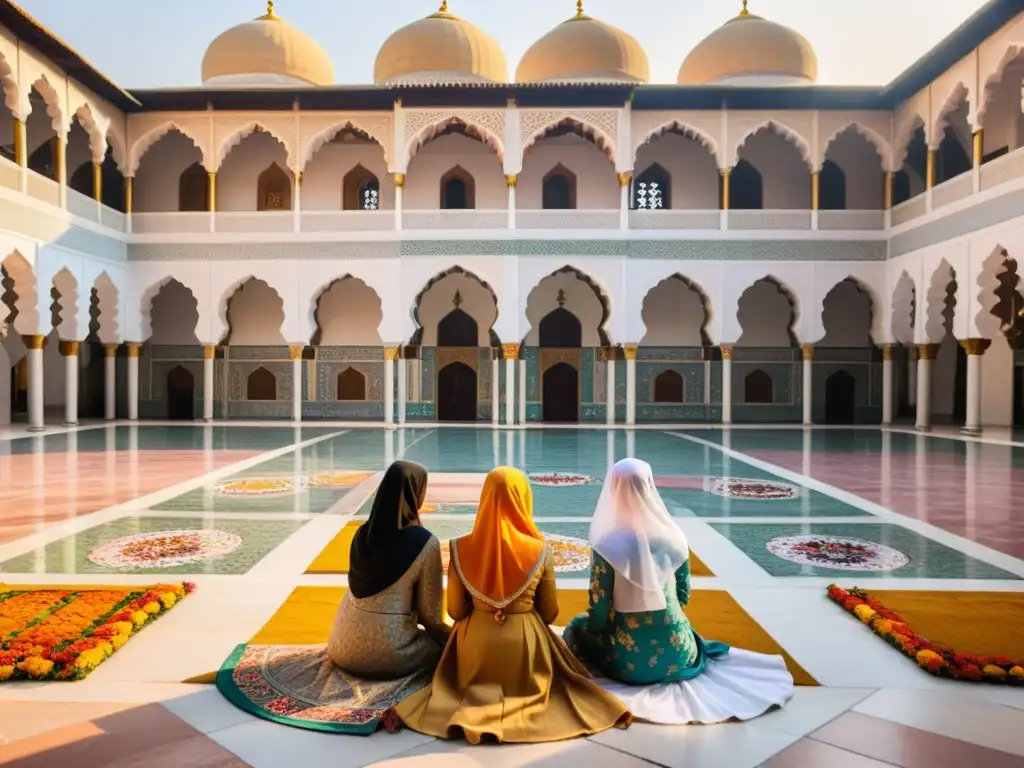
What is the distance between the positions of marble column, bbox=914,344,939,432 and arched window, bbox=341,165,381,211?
12253 mm

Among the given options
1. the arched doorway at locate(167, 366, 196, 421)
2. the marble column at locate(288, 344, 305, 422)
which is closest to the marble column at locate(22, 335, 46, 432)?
the arched doorway at locate(167, 366, 196, 421)

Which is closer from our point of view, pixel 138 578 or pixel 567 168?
pixel 138 578

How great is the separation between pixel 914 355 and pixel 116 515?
17.5 meters

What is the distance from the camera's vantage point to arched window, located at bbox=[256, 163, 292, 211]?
63.0 feet

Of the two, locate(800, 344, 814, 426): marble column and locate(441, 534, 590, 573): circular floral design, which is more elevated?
locate(800, 344, 814, 426): marble column

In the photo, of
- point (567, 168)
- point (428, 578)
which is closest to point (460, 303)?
point (567, 168)

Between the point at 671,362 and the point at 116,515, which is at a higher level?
the point at 671,362

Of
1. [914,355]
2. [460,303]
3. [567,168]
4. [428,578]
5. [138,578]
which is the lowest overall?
[138,578]

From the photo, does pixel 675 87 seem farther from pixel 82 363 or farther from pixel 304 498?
pixel 82 363

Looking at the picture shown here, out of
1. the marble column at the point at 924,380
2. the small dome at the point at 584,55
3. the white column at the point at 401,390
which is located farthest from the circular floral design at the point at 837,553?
the small dome at the point at 584,55

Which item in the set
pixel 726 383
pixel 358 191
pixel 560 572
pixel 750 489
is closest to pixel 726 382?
pixel 726 383

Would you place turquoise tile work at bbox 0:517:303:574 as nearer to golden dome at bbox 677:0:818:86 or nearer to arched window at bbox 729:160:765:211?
arched window at bbox 729:160:765:211

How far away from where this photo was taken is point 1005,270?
16.3m

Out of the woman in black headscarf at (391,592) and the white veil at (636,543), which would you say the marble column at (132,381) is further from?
the white veil at (636,543)
